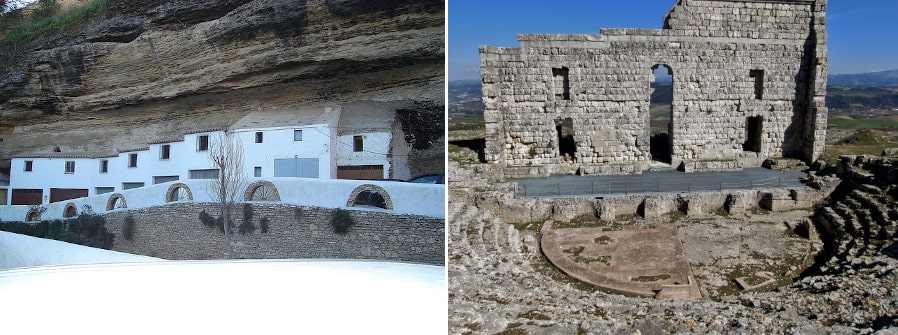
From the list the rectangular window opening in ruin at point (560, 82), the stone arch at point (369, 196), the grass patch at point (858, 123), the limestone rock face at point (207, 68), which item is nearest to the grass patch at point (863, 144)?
the grass patch at point (858, 123)

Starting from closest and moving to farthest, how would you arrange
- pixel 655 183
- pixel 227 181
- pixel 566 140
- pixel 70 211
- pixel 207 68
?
pixel 227 181 → pixel 70 211 → pixel 207 68 → pixel 655 183 → pixel 566 140

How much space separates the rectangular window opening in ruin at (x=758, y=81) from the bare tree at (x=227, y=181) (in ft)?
36.3

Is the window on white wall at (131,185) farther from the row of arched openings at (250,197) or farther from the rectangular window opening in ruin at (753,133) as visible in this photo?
the rectangular window opening in ruin at (753,133)

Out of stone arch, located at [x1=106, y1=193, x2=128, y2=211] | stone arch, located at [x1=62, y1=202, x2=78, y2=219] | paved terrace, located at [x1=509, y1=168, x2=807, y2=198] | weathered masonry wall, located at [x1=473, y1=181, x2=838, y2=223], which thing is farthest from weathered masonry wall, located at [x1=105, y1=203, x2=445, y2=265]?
paved terrace, located at [x1=509, y1=168, x2=807, y2=198]

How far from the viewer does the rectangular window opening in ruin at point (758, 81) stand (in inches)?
475

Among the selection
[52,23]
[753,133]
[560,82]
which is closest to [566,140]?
[560,82]

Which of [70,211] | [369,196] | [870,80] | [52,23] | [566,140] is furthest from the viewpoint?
[870,80]

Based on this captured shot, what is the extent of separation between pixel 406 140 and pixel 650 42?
7.69 metres

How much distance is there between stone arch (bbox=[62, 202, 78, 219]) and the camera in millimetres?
6055

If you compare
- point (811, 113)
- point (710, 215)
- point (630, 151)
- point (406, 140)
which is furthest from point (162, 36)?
point (811, 113)

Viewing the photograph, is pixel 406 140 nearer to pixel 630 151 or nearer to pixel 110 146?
pixel 110 146

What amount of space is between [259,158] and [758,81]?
36.6 feet

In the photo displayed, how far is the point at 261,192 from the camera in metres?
6.04

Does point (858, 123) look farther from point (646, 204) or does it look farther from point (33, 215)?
point (33, 215)
